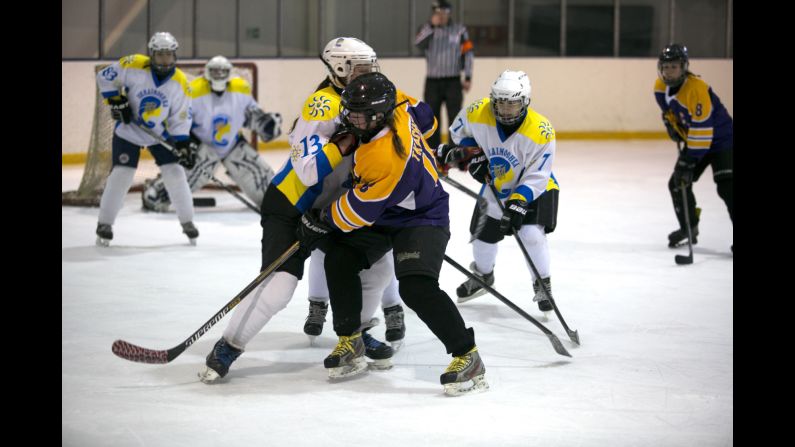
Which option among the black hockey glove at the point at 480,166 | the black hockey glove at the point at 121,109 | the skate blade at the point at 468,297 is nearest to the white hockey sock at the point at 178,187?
the black hockey glove at the point at 121,109

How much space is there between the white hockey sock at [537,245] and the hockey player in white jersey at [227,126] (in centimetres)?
251

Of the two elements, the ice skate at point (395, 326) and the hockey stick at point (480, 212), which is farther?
the hockey stick at point (480, 212)

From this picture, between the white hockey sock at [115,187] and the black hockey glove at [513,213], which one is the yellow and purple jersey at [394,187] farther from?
the white hockey sock at [115,187]

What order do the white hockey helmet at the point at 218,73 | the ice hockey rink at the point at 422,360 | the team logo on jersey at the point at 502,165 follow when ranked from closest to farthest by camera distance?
the ice hockey rink at the point at 422,360, the team logo on jersey at the point at 502,165, the white hockey helmet at the point at 218,73

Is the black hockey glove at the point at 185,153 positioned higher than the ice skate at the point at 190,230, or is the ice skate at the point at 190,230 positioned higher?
the black hockey glove at the point at 185,153

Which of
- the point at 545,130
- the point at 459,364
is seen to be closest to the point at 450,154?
the point at 545,130

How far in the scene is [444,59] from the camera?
927 centimetres

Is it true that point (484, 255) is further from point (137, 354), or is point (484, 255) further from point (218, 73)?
point (218, 73)

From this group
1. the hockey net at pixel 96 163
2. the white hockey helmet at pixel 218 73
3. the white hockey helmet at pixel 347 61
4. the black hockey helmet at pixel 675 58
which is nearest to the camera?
the white hockey helmet at pixel 347 61

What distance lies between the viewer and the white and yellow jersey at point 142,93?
5.55 m

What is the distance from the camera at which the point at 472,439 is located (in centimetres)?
295

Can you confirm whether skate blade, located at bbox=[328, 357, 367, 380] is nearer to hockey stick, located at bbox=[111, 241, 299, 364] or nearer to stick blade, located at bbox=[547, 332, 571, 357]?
hockey stick, located at bbox=[111, 241, 299, 364]

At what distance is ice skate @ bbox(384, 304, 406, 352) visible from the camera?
3814 millimetres
